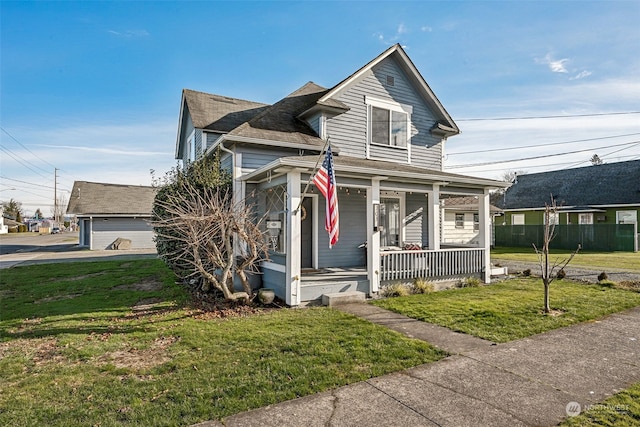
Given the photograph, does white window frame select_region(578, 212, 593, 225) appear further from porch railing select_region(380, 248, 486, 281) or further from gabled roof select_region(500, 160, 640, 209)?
porch railing select_region(380, 248, 486, 281)

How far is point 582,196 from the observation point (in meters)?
27.8

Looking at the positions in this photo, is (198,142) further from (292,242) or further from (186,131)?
(292,242)

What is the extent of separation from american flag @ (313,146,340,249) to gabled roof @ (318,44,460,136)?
14.6 feet

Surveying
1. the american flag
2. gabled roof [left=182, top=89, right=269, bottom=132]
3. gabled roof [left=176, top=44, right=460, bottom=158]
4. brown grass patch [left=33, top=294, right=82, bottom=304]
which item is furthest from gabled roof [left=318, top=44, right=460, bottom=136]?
brown grass patch [left=33, top=294, right=82, bottom=304]

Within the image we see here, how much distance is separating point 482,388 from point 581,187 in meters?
31.4

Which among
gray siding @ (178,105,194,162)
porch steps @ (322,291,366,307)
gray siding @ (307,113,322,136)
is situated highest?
gray siding @ (178,105,194,162)

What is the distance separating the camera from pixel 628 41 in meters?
12.0

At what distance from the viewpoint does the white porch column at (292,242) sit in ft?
26.2

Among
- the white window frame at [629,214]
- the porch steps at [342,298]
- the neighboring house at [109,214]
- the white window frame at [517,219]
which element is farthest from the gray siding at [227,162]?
the white window frame at [629,214]

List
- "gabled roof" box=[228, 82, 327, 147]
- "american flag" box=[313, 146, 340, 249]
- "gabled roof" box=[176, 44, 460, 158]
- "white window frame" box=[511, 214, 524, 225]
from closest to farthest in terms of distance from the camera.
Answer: "american flag" box=[313, 146, 340, 249] < "gabled roof" box=[228, 82, 327, 147] < "gabled roof" box=[176, 44, 460, 158] < "white window frame" box=[511, 214, 524, 225]

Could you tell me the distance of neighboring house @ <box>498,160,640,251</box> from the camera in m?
25.5

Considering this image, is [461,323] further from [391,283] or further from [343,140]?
[343,140]

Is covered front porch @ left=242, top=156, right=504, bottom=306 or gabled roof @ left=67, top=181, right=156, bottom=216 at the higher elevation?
gabled roof @ left=67, top=181, right=156, bottom=216

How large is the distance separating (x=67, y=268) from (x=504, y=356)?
1686cm
